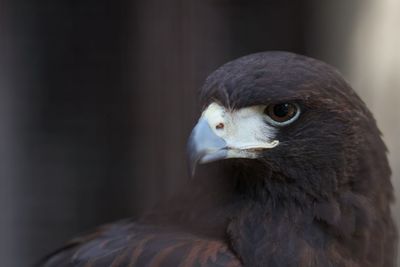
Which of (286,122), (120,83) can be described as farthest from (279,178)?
(120,83)

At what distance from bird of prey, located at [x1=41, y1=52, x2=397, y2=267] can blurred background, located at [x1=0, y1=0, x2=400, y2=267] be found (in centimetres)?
25

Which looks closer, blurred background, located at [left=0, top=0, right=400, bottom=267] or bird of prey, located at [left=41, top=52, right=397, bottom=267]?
bird of prey, located at [left=41, top=52, right=397, bottom=267]

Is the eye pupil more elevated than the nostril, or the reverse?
the eye pupil

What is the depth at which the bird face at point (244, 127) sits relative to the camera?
175 centimetres

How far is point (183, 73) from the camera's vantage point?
6.64 ft

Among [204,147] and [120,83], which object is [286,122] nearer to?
[204,147]

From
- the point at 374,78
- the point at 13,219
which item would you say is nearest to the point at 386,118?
the point at 374,78

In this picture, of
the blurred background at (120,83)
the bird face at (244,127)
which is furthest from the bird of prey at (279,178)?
the blurred background at (120,83)

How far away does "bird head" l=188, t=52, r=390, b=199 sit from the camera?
1.77 meters

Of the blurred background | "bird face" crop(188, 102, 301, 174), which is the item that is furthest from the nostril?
the blurred background

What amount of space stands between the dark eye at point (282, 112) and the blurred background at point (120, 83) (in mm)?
283

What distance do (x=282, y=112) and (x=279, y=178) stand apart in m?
0.13

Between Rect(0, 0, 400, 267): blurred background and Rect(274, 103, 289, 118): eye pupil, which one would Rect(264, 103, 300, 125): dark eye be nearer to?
Rect(274, 103, 289, 118): eye pupil

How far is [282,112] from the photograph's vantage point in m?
1.78
